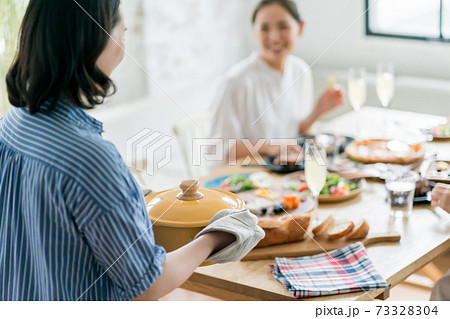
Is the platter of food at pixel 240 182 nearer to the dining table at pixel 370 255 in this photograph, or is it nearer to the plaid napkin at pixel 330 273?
the dining table at pixel 370 255

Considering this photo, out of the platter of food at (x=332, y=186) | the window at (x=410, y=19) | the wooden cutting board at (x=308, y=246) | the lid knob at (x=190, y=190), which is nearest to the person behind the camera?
the lid knob at (x=190, y=190)

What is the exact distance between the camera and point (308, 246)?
4.17 ft

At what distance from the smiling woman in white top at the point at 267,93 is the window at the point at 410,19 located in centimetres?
84

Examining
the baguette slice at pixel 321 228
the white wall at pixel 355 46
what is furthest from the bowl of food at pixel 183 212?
the white wall at pixel 355 46

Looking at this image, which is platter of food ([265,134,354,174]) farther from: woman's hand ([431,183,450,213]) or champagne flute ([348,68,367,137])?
woman's hand ([431,183,450,213])

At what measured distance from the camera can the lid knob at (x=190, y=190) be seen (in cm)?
107

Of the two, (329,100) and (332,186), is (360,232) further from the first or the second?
(329,100)

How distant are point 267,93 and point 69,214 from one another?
58.9 inches

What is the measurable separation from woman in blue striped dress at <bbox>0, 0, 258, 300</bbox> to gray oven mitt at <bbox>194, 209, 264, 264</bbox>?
0.09 m

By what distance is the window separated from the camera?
282 cm

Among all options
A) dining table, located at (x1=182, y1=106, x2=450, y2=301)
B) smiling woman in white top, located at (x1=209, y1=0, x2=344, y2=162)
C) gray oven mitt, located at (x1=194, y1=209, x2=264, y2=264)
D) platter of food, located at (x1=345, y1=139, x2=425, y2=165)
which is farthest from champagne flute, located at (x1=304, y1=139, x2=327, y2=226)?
smiling woman in white top, located at (x1=209, y1=0, x2=344, y2=162)
